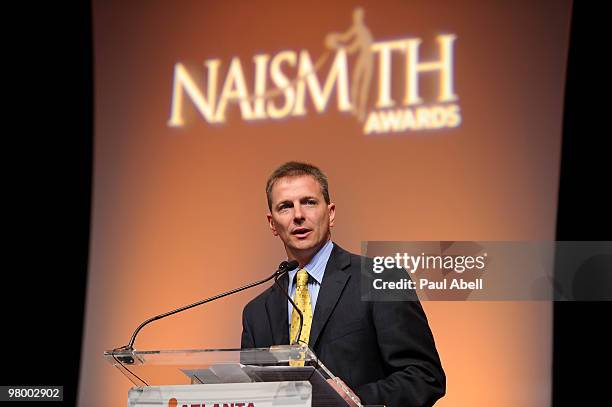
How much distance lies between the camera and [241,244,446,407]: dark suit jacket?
2.58 m

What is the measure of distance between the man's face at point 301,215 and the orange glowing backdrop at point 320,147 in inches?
39.8

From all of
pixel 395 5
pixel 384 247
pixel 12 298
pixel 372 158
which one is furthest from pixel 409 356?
pixel 12 298

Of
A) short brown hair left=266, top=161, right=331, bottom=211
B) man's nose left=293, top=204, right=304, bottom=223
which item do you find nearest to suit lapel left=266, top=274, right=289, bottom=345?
man's nose left=293, top=204, right=304, bottom=223

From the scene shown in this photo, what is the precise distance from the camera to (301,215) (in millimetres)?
2996

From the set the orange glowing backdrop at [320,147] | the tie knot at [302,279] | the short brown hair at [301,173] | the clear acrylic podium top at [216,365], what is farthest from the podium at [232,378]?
the orange glowing backdrop at [320,147]

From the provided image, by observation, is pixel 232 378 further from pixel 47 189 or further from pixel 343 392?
pixel 47 189

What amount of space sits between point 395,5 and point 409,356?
217cm

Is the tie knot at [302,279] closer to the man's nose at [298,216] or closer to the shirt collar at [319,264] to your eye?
the shirt collar at [319,264]

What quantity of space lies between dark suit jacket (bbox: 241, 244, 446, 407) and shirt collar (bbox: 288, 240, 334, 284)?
1.0 inches

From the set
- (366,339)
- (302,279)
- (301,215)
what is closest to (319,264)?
(302,279)

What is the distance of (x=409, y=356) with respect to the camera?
2.70 metres

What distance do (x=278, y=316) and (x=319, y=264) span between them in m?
0.24

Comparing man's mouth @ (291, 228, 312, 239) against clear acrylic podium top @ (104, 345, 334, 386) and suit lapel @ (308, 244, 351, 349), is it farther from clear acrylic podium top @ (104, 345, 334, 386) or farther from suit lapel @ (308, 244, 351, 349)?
clear acrylic podium top @ (104, 345, 334, 386)

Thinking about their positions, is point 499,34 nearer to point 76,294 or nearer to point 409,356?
point 409,356
